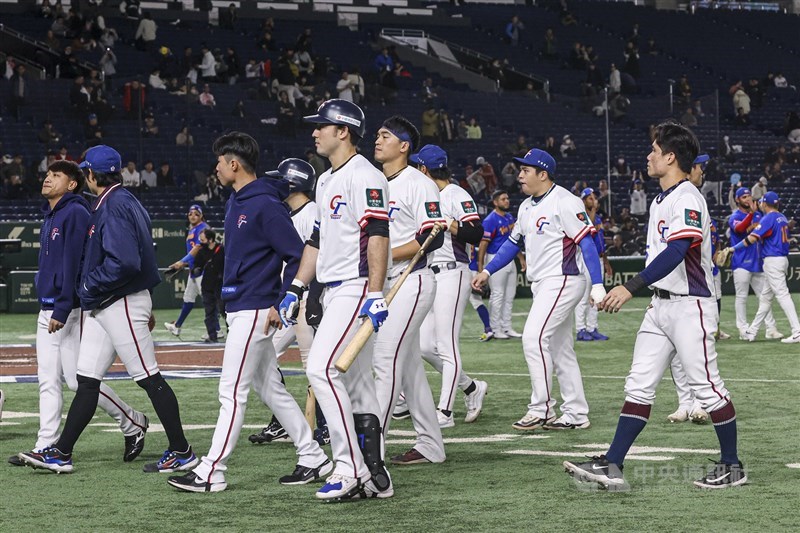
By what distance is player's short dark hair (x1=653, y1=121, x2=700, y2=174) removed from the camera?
7469 millimetres

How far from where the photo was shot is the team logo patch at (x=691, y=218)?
285 inches

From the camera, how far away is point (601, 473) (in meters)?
7.17

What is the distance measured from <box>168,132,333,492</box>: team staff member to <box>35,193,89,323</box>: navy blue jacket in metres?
1.28

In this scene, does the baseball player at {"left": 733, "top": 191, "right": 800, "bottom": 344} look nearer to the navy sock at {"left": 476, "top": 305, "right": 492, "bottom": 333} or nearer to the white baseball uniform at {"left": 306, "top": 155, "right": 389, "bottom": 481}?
the navy sock at {"left": 476, "top": 305, "right": 492, "bottom": 333}

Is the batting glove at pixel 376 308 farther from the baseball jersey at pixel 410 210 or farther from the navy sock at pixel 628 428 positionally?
the navy sock at pixel 628 428

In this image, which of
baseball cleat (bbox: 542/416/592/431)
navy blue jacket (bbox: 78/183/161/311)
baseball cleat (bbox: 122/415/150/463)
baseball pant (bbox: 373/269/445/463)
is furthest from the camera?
baseball cleat (bbox: 542/416/592/431)

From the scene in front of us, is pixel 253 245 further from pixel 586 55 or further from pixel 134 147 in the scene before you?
pixel 586 55

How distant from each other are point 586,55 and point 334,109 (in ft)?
114

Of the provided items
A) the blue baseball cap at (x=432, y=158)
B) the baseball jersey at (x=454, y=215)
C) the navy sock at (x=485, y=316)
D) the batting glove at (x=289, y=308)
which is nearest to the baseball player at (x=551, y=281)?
the baseball jersey at (x=454, y=215)

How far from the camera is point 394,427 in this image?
33.7 ft

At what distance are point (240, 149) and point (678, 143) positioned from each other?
2.62 metres

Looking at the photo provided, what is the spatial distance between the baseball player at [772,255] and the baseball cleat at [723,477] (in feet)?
36.5

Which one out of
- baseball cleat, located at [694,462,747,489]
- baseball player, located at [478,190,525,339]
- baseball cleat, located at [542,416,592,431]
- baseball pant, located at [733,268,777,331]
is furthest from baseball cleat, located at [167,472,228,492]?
baseball pant, located at [733,268,777,331]

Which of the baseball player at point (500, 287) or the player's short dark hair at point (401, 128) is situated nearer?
the player's short dark hair at point (401, 128)
